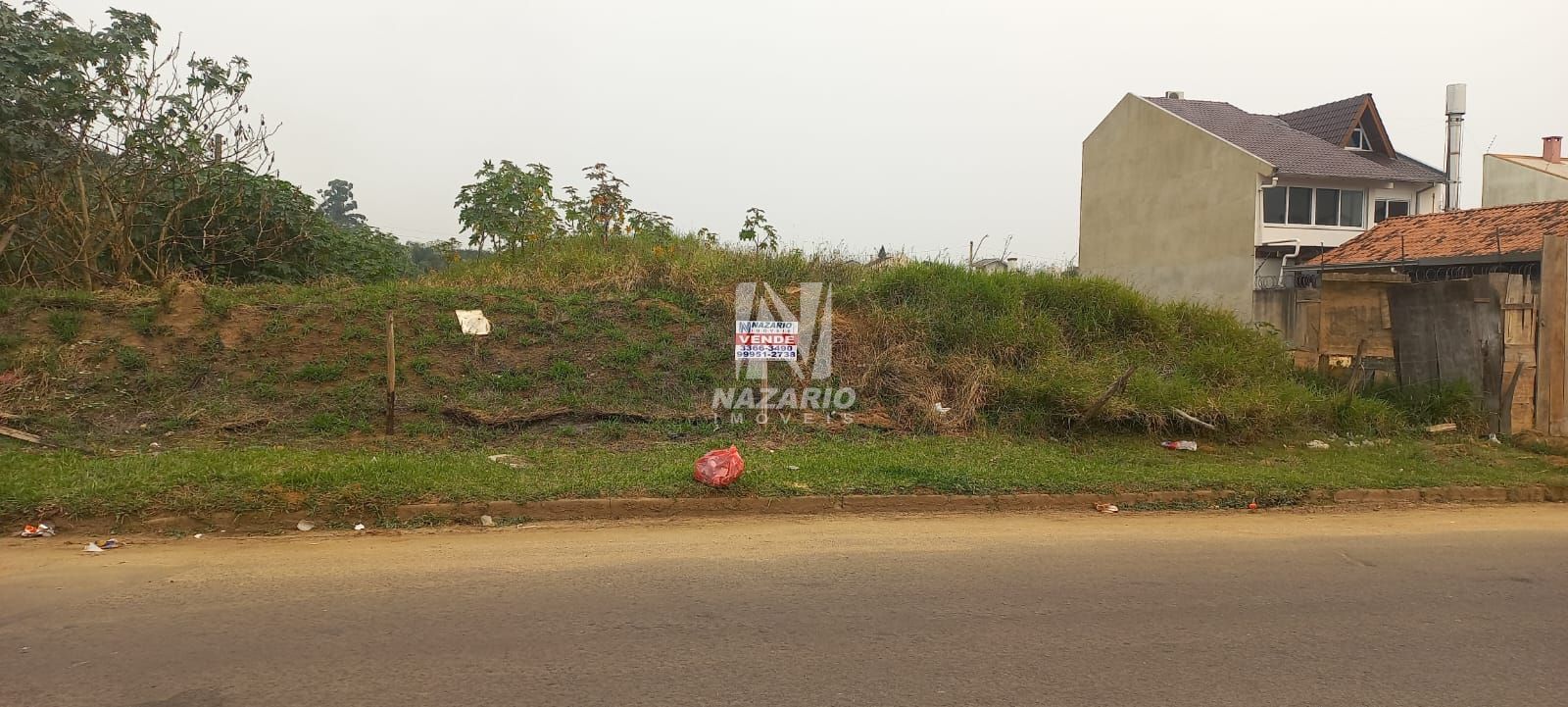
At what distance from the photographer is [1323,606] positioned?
195 inches

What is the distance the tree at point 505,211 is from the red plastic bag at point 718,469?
876 centimetres

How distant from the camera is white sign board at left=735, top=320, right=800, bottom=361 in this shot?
9406 millimetres

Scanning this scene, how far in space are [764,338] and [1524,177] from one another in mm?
32301

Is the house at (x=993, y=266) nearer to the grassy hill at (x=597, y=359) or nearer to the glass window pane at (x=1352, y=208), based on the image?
the grassy hill at (x=597, y=359)

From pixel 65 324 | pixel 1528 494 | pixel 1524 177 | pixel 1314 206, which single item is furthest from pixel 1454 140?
pixel 65 324

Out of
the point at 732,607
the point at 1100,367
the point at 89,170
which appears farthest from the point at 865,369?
the point at 89,170

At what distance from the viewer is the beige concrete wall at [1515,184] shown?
90.0ft

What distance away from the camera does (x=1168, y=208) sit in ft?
91.8

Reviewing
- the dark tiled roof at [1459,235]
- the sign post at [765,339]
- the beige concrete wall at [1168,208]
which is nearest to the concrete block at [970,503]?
the sign post at [765,339]

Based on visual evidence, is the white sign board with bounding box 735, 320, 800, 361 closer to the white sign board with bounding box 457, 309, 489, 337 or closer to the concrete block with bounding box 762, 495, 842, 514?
the concrete block with bounding box 762, 495, 842, 514

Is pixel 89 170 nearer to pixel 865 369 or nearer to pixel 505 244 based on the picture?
pixel 505 244

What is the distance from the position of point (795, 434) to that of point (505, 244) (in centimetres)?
837

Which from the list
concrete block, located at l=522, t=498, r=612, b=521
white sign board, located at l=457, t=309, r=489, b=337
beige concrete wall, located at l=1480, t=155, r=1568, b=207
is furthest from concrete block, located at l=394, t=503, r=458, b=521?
beige concrete wall, located at l=1480, t=155, r=1568, b=207

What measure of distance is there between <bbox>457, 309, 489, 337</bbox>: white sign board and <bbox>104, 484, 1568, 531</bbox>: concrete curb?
15.2 feet
